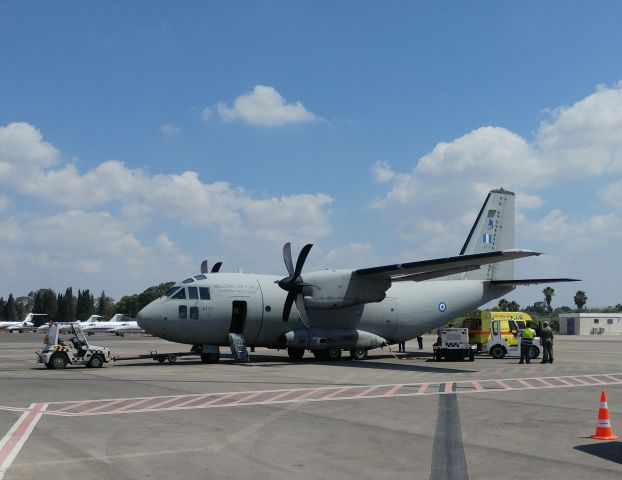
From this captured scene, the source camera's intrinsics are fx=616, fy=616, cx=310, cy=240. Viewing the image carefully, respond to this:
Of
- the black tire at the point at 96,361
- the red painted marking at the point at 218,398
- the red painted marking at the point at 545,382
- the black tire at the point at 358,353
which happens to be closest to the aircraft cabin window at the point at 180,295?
the black tire at the point at 96,361

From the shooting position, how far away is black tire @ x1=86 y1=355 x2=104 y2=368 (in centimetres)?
2669

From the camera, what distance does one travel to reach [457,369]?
26.1 meters

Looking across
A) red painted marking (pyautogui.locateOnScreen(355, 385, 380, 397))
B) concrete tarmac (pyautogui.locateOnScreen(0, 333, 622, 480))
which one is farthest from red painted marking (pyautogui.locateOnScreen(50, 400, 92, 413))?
red painted marking (pyautogui.locateOnScreen(355, 385, 380, 397))

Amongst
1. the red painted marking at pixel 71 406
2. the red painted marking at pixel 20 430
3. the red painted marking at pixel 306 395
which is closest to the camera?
the red painted marking at pixel 20 430

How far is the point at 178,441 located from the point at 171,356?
19180 mm

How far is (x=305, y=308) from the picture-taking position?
28891 mm

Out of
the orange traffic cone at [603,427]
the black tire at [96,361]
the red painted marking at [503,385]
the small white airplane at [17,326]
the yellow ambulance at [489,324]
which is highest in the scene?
the yellow ambulance at [489,324]

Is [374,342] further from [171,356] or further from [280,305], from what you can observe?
[171,356]

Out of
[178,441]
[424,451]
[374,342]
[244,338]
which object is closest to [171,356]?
[244,338]

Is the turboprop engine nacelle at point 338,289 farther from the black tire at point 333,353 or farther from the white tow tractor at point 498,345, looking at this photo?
the white tow tractor at point 498,345

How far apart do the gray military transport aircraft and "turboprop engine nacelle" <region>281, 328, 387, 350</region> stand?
0.16 ft

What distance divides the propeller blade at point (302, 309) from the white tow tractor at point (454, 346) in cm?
806

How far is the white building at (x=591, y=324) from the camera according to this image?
10481 centimetres

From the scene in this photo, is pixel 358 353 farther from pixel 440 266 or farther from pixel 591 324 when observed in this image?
pixel 591 324
